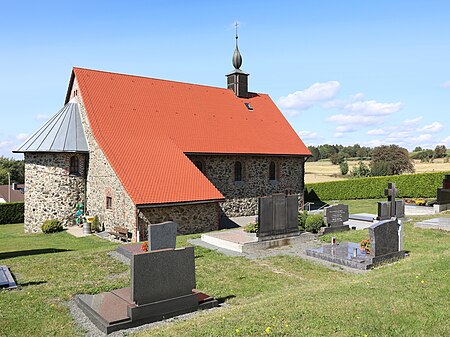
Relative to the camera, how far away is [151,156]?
1922 cm

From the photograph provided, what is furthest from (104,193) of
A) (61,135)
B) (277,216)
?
(277,216)

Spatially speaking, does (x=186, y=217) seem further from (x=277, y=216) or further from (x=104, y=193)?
(x=277, y=216)

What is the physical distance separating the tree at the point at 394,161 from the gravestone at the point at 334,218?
127ft

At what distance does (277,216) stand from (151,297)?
811 centimetres

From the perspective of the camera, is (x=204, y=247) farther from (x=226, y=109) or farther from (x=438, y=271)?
(x=226, y=109)

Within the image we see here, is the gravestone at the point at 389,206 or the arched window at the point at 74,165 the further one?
the arched window at the point at 74,165

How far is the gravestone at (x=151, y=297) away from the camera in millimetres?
7152

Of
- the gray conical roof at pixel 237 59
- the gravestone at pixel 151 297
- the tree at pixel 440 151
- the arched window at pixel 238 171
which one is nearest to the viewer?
the gravestone at pixel 151 297

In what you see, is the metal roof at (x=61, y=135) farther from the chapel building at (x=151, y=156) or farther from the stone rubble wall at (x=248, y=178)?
the stone rubble wall at (x=248, y=178)

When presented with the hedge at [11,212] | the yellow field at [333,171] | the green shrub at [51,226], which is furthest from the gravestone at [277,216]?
the yellow field at [333,171]

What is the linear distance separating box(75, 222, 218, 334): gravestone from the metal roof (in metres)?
13.4

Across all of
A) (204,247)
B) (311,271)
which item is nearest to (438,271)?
(311,271)

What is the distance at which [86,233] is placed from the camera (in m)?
18.6

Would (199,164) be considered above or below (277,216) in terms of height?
above
